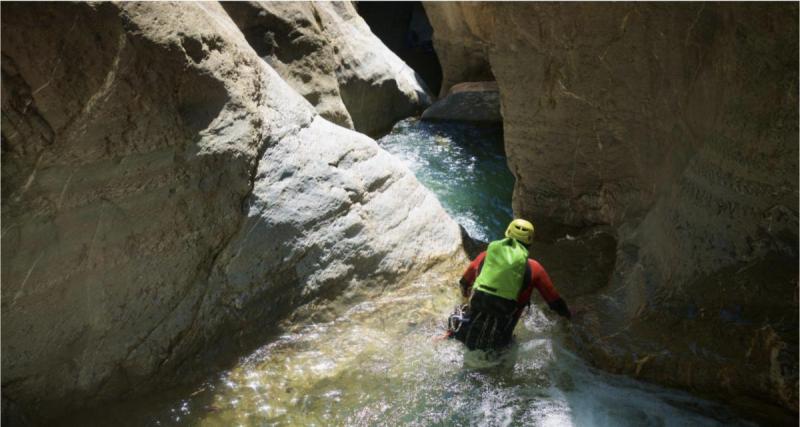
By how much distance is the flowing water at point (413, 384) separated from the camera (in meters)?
4.68

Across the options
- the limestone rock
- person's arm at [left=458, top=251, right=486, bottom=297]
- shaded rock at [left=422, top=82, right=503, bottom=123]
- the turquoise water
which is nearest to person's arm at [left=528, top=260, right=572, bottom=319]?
person's arm at [left=458, top=251, right=486, bottom=297]

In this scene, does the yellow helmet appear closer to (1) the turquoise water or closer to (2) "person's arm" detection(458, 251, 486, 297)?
(2) "person's arm" detection(458, 251, 486, 297)

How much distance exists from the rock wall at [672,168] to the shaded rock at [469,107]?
6440 millimetres

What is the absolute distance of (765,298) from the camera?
4535 mm

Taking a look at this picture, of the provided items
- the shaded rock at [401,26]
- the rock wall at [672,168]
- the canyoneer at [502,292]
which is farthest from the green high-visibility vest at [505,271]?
the shaded rock at [401,26]

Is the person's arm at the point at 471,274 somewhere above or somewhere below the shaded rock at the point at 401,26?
below

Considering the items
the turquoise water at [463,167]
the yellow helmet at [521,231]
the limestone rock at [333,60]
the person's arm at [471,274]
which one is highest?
the limestone rock at [333,60]

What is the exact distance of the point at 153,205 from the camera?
15.8 feet

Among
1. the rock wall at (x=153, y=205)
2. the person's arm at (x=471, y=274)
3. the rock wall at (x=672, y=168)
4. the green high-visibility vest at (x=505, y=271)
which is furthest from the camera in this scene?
the person's arm at (x=471, y=274)

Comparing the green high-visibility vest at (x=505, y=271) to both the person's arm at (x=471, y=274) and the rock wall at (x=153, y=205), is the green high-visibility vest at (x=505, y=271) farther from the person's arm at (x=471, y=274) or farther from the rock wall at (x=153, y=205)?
the rock wall at (x=153, y=205)

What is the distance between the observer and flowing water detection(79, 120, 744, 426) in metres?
4.68

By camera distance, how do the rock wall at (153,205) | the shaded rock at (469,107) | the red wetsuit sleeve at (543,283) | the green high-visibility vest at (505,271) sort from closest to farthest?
the rock wall at (153,205) < the green high-visibility vest at (505,271) < the red wetsuit sleeve at (543,283) < the shaded rock at (469,107)

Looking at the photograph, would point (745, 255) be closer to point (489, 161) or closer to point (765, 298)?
point (765, 298)

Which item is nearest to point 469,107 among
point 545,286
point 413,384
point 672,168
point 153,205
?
point 672,168
